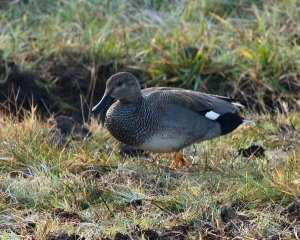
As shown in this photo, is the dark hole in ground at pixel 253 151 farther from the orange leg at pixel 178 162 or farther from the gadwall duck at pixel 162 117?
the orange leg at pixel 178 162

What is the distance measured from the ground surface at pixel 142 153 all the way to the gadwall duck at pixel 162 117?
137mm

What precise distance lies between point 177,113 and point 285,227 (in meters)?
1.54

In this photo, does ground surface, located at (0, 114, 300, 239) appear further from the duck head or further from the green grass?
the green grass

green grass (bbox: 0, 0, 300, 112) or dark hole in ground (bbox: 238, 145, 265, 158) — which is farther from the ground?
dark hole in ground (bbox: 238, 145, 265, 158)

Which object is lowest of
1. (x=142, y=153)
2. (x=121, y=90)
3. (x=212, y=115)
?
(x=142, y=153)

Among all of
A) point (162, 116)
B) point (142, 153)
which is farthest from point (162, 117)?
point (142, 153)

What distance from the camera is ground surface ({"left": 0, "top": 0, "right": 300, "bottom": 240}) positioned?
15.4ft

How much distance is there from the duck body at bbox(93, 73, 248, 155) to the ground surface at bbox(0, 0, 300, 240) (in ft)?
0.46

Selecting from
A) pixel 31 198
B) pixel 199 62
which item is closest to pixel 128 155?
pixel 31 198

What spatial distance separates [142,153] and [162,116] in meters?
0.43

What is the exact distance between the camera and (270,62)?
7.96 meters

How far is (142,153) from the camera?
6.20 metres

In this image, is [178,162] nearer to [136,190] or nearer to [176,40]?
[136,190]

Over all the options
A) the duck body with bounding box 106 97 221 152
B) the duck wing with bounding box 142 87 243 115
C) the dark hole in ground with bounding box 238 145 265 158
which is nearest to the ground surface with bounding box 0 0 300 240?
the dark hole in ground with bounding box 238 145 265 158
